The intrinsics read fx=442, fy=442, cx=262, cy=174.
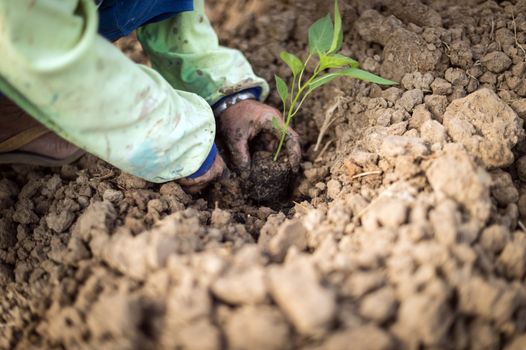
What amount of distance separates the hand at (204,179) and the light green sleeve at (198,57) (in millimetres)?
292

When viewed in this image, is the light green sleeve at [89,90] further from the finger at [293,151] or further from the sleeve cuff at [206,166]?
the finger at [293,151]

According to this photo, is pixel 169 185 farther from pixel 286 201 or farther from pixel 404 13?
pixel 404 13

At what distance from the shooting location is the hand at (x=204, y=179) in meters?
1.29

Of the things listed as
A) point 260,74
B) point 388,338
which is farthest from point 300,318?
point 260,74

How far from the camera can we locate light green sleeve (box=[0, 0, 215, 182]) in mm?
879

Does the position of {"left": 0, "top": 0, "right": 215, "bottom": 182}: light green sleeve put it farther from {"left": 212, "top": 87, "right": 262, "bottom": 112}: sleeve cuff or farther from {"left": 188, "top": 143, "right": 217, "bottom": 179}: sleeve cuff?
{"left": 212, "top": 87, "right": 262, "bottom": 112}: sleeve cuff

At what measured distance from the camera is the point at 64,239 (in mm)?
1158

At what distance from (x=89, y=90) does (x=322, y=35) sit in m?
0.68

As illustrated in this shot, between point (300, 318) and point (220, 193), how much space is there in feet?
2.22

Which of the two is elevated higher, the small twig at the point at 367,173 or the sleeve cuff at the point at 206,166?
the small twig at the point at 367,173

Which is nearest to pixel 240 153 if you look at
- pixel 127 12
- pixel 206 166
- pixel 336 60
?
pixel 206 166

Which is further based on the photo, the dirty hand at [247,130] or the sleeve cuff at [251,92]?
the sleeve cuff at [251,92]

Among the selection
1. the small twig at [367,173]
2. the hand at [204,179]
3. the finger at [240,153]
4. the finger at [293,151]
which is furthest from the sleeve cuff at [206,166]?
the small twig at [367,173]

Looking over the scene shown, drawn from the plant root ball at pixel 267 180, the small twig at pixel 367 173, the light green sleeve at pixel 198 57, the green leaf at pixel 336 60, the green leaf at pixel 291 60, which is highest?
the green leaf at pixel 336 60
